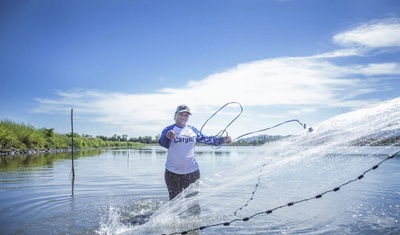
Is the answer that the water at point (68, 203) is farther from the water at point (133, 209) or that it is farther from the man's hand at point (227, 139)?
the man's hand at point (227, 139)

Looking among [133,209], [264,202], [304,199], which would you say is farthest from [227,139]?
[133,209]

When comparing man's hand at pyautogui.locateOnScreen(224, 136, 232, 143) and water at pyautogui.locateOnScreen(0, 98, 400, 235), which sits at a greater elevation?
man's hand at pyautogui.locateOnScreen(224, 136, 232, 143)

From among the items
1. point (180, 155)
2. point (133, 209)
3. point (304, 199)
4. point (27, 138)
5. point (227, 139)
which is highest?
point (27, 138)

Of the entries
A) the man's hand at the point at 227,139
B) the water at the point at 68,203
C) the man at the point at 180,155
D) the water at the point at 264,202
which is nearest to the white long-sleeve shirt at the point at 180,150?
the man at the point at 180,155

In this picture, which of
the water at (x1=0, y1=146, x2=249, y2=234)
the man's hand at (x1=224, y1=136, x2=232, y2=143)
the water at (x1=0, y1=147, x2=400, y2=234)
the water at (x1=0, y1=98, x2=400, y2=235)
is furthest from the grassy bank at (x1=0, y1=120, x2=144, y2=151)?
the man's hand at (x1=224, y1=136, x2=232, y2=143)

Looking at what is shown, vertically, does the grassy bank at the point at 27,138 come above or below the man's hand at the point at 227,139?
above

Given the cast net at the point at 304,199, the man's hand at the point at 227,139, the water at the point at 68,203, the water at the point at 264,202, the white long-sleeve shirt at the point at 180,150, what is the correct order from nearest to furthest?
the cast net at the point at 304,199, the water at the point at 264,202, the white long-sleeve shirt at the point at 180,150, the water at the point at 68,203, the man's hand at the point at 227,139

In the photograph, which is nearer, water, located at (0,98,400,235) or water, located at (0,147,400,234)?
water, located at (0,98,400,235)

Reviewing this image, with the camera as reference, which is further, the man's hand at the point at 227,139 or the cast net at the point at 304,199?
the man's hand at the point at 227,139

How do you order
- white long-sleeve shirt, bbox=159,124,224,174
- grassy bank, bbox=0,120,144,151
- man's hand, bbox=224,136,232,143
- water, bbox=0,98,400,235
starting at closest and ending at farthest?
water, bbox=0,98,400,235
white long-sleeve shirt, bbox=159,124,224,174
man's hand, bbox=224,136,232,143
grassy bank, bbox=0,120,144,151

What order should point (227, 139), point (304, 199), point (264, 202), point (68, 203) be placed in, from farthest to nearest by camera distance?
point (68, 203), point (264, 202), point (227, 139), point (304, 199)

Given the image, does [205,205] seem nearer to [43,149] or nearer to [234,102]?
[234,102]

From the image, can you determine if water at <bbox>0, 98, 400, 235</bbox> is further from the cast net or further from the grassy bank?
the grassy bank

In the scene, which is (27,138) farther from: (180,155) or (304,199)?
(304,199)
